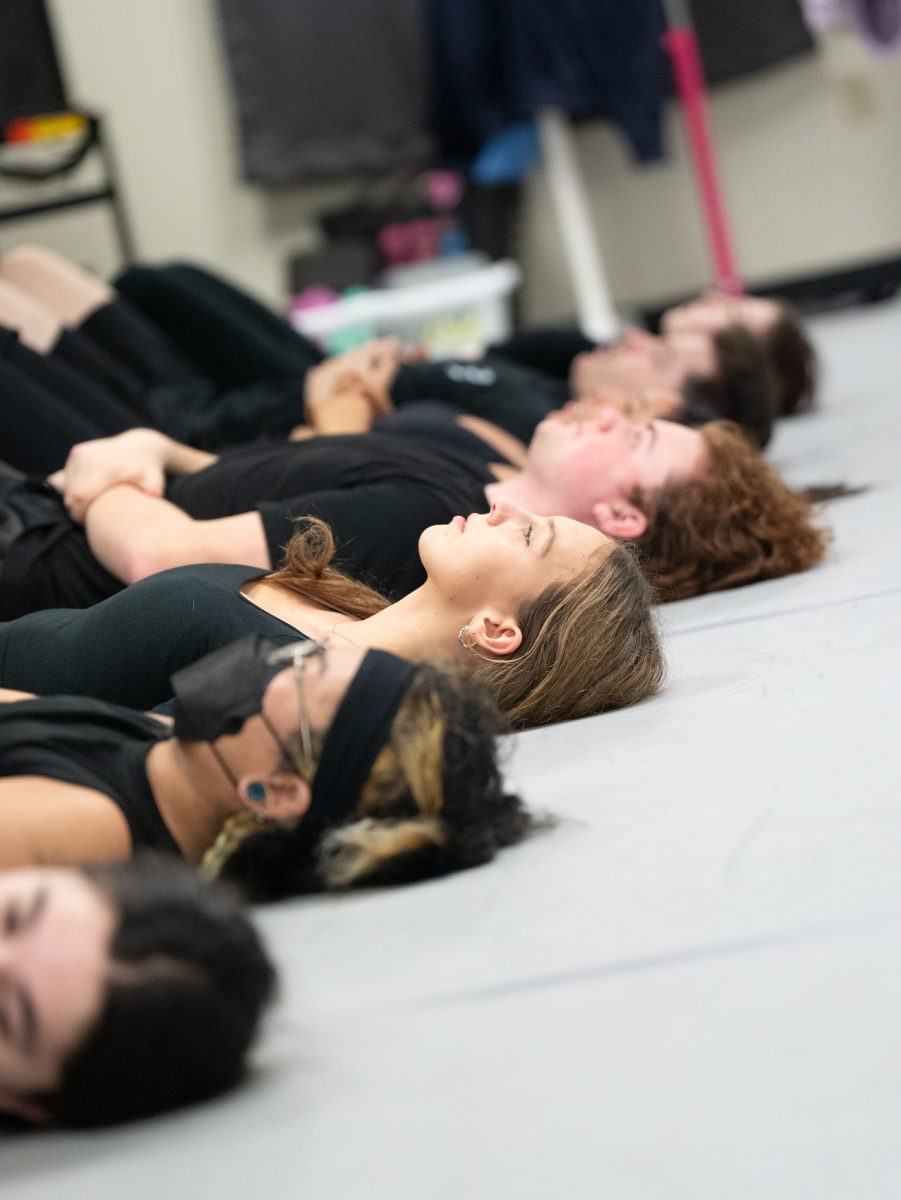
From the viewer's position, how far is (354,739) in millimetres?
1236

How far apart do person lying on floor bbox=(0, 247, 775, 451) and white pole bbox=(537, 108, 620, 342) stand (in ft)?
6.23

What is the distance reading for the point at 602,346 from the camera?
12.6 ft

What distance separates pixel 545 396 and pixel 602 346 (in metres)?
0.45

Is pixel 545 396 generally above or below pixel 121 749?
below

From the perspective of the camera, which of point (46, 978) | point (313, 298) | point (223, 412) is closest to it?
point (46, 978)

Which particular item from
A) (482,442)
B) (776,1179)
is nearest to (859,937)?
(776,1179)

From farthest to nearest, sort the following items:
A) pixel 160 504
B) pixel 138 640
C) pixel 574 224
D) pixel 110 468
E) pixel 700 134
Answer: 1. pixel 574 224
2. pixel 700 134
3. pixel 110 468
4. pixel 160 504
5. pixel 138 640

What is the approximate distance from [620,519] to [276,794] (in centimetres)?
103

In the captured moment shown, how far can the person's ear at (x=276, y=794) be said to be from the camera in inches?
48.7

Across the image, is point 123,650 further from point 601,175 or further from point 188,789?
point 601,175

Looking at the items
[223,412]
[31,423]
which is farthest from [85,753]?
[223,412]

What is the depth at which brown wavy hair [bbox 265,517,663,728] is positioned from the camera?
1.65 meters

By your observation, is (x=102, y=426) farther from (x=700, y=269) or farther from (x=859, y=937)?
(x=700, y=269)

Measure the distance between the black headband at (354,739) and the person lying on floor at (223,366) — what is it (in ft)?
5.43
